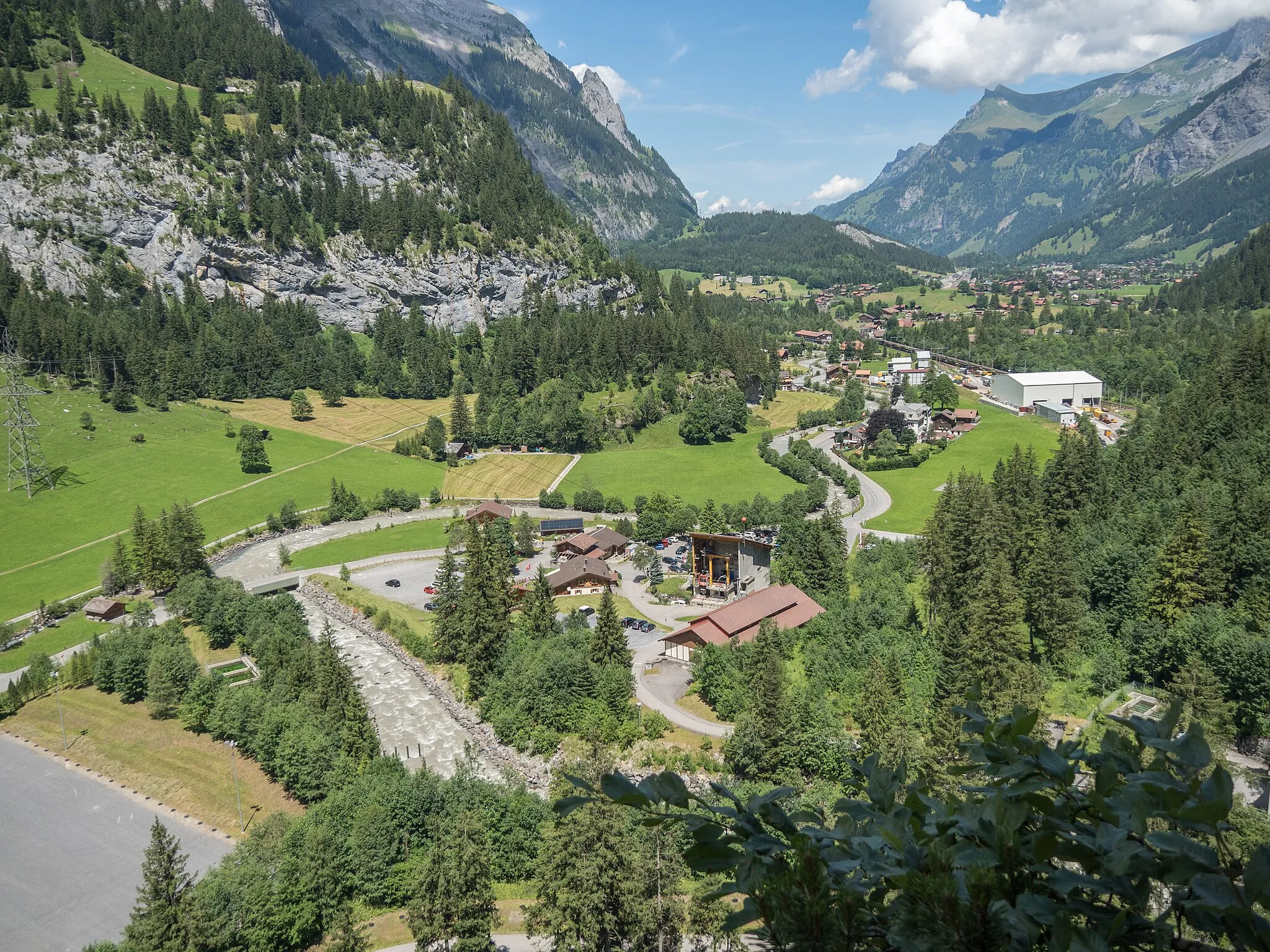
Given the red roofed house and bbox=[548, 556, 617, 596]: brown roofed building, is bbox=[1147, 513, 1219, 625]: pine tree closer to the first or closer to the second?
the red roofed house

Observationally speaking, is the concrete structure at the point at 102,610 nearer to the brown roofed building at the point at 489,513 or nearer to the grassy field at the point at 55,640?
the grassy field at the point at 55,640

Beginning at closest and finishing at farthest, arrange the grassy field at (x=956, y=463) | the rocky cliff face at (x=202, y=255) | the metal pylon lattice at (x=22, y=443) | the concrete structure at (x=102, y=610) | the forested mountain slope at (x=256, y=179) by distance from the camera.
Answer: the concrete structure at (x=102, y=610) → the grassy field at (x=956, y=463) → the metal pylon lattice at (x=22, y=443) → the rocky cliff face at (x=202, y=255) → the forested mountain slope at (x=256, y=179)

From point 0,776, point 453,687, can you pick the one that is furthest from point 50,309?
point 453,687

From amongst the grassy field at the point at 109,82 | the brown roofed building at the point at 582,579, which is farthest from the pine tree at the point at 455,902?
the grassy field at the point at 109,82

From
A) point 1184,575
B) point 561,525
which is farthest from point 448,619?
point 1184,575

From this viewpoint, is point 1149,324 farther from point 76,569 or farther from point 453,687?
point 76,569

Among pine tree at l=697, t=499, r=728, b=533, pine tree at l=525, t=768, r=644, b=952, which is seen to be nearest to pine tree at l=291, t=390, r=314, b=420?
pine tree at l=697, t=499, r=728, b=533

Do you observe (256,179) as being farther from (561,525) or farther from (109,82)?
(561,525)
